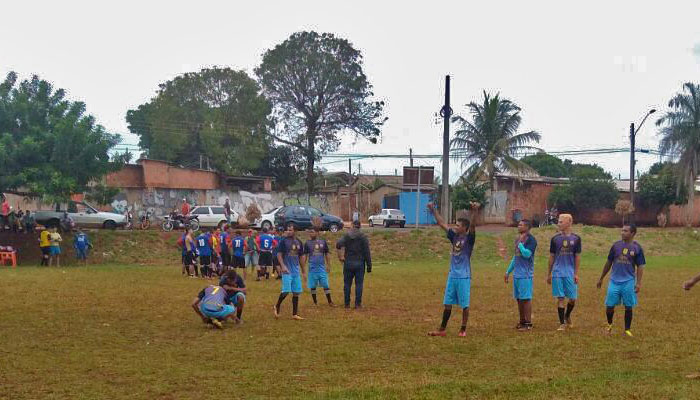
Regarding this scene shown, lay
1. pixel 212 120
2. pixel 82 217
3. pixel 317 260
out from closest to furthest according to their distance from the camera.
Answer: pixel 317 260 → pixel 82 217 → pixel 212 120

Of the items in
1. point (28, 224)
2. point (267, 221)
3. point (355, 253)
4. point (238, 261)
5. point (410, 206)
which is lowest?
point (238, 261)

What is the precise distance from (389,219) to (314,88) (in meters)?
14.8

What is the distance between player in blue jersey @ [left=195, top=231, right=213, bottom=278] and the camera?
25688mm

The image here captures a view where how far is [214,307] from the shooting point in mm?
13242

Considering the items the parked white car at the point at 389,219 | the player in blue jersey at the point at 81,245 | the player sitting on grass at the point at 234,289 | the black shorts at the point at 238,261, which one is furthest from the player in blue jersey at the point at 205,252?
the parked white car at the point at 389,219

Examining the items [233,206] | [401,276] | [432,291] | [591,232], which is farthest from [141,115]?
[432,291]

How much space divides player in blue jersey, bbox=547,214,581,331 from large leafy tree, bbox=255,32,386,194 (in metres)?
48.8

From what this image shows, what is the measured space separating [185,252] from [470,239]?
1606 cm

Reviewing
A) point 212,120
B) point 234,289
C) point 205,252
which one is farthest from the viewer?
point 212,120

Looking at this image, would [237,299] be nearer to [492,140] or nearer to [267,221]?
[267,221]

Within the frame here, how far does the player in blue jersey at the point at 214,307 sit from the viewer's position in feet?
43.5

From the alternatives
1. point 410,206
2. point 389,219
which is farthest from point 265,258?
point 410,206

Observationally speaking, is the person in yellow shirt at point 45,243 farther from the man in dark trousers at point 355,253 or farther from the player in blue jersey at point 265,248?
the man in dark trousers at point 355,253

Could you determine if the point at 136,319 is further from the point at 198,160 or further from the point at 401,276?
the point at 198,160
